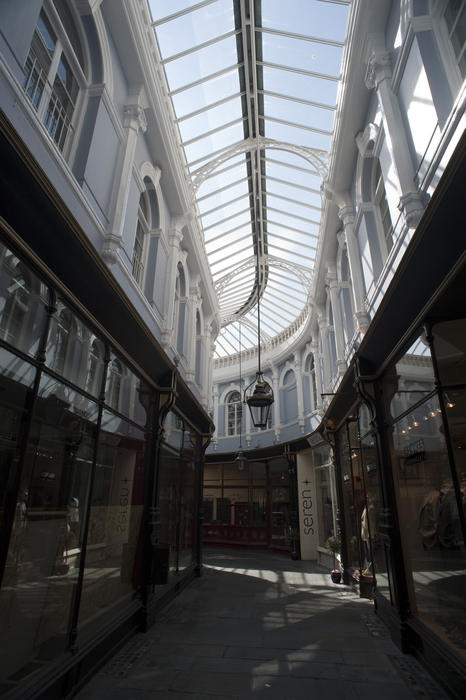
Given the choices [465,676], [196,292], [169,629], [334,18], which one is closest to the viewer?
[465,676]

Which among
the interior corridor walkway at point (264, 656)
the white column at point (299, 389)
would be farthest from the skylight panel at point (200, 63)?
the white column at point (299, 389)

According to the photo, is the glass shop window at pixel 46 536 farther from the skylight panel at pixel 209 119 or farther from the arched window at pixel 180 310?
the skylight panel at pixel 209 119

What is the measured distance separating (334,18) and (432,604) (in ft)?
30.6

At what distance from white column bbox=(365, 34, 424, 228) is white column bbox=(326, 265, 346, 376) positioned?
468 centimetres

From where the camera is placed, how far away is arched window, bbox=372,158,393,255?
264 inches

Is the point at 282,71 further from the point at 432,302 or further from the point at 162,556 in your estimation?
the point at 162,556

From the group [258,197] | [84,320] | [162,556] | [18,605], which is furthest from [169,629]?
[258,197]

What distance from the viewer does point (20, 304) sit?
10.8 ft

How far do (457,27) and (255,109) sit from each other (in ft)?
19.6

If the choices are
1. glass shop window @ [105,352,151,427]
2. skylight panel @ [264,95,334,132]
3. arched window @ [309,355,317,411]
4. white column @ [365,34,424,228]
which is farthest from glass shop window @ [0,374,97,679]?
arched window @ [309,355,317,411]

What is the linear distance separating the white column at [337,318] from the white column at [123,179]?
5.75m

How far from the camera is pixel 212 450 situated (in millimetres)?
19391

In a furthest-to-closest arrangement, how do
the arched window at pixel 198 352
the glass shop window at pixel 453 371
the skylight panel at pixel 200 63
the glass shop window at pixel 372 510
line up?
the arched window at pixel 198 352 → the skylight panel at pixel 200 63 → the glass shop window at pixel 372 510 → the glass shop window at pixel 453 371

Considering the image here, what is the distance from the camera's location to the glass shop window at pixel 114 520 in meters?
4.54
